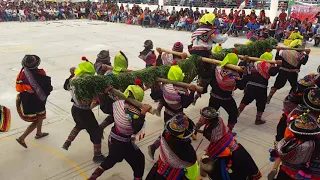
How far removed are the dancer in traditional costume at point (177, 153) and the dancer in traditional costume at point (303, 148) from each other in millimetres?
940

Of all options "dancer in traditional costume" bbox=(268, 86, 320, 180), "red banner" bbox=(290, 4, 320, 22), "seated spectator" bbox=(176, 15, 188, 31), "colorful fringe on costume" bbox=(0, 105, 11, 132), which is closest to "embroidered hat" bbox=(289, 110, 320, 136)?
"dancer in traditional costume" bbox=(268, 86, 320, 180)

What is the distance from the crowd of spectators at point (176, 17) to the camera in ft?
51.5

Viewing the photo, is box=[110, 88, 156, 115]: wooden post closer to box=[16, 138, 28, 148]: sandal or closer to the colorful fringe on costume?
the colorful fringe on costume

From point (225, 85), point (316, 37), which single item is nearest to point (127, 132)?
point (225, 85)

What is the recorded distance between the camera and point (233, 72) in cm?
481

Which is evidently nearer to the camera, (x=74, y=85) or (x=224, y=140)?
(x=224, y=140)

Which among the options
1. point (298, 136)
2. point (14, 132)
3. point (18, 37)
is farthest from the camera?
point (18, 37)

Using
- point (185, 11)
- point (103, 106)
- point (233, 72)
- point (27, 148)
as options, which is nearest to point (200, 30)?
point (233, 72)

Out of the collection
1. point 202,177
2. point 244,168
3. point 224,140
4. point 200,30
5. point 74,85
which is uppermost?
point 200,30

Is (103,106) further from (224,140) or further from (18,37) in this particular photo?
(18,37)

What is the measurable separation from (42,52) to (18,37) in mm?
5038

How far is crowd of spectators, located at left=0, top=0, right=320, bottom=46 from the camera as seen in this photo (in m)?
15.7

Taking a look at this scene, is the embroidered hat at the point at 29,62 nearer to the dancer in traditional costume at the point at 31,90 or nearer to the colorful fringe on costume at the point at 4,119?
the dancer in traditional costume at the point at 31,90

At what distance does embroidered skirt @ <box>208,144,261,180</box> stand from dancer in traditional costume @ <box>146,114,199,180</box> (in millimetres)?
323
